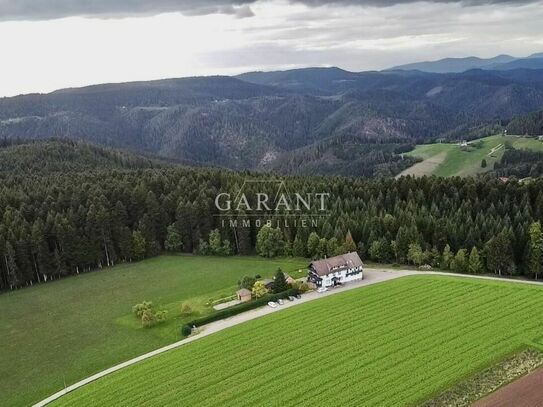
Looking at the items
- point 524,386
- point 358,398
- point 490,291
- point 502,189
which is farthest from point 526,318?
point 502,189

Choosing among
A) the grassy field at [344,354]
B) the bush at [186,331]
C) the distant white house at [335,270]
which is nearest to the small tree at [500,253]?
the grassy field at [344,354]

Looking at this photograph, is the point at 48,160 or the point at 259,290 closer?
the point at 259,290

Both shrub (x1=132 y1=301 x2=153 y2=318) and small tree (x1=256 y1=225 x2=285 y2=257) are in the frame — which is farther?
small tree (x1=256 y1=225 x2=285 y2=257)

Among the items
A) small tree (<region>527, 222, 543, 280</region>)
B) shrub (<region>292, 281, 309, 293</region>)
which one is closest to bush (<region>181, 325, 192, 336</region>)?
shrub (<region>292, 281, 309, 293</region>)

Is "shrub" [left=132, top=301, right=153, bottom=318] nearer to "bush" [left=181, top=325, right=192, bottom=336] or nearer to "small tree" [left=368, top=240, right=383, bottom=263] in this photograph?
"bush" [left=181, top=325, right=192, bottom=336]

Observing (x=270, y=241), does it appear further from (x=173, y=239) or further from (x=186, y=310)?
(x=186, y=310)

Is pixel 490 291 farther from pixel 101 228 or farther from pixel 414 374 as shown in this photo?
pixel 101 228

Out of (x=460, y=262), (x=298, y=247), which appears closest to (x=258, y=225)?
(x=298, y=247)
